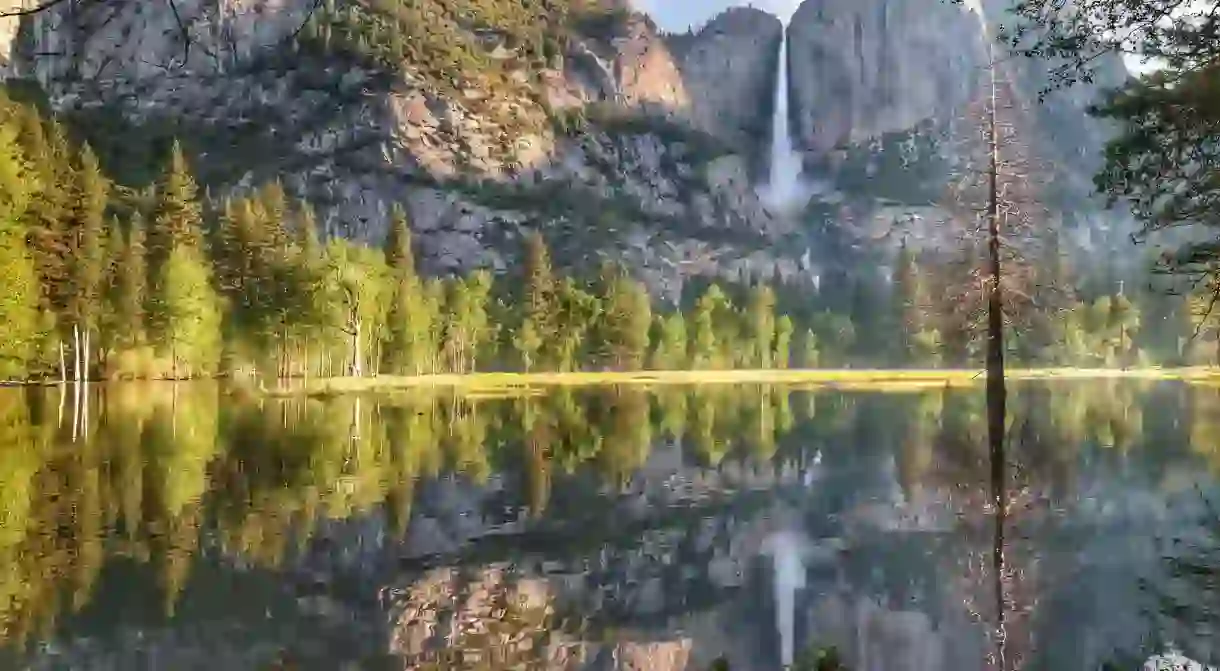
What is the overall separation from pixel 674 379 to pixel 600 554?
47726 mm

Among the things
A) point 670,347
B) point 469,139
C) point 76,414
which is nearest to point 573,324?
point 670,347

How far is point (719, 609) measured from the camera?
274 inches

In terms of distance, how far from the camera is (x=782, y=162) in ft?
449

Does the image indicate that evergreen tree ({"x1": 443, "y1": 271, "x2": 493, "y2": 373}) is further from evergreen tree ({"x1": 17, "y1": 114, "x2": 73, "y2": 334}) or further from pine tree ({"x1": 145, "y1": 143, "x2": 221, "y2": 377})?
evergreen tree ({"x1": 17, "y1": 114, "x2": 73, "y2": 334})

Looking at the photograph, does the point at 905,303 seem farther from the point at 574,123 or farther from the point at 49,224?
the point at 574,123

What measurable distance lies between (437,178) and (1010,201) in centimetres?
9415

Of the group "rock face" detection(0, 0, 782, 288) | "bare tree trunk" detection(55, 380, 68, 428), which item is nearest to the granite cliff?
"rock face" detection(0, 0, 782, 288)

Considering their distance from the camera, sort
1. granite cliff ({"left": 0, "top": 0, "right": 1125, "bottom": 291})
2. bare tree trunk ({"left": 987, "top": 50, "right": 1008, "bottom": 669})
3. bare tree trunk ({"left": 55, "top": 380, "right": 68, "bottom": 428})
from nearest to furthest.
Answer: bare tree trunk ({"left": 987, "top": 50, "right": 1008, "bottom": 669}) < bare tree trunk ({"left": 55, "top": 380, "right": 68, "bottom": 428}) < granite cliff ({"left": 0, "top": 0, "right": 1125, "bottom": 291})

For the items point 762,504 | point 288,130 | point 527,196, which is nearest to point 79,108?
point 288,130

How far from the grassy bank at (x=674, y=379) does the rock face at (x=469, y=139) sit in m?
47.0

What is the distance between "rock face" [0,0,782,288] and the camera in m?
104

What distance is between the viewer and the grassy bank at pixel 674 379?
44625 mm

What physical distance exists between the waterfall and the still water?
115061 millimetres

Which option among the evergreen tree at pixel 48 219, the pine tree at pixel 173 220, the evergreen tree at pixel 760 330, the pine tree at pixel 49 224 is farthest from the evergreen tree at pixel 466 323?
the evergreen tree at pixel 48 219
